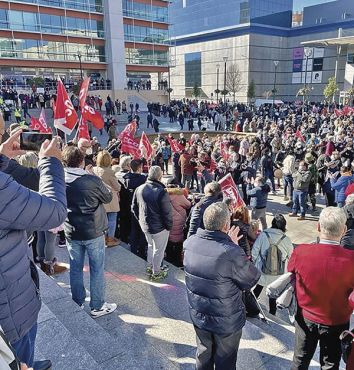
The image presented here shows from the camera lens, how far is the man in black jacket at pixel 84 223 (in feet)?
12.0

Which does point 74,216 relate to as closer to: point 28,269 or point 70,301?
point 70,301

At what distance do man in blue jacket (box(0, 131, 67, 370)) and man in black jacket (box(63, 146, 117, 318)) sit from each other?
138cm

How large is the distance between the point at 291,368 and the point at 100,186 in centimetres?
248

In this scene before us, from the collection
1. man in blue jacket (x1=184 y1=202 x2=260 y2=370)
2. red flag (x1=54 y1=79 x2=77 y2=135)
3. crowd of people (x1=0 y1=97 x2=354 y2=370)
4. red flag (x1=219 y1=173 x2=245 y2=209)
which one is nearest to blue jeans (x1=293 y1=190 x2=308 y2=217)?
crowd of people (x1=0 y1=97 x2=354 y2=370)

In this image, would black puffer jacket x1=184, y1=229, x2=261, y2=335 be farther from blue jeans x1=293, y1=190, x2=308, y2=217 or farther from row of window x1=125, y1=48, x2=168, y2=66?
row of window x1=125, y1=48, x2=168, y2=66

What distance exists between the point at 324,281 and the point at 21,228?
86.7 inches

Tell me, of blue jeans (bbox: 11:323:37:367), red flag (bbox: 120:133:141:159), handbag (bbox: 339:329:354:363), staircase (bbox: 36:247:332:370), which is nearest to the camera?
blue jeans (bbox: 11:323:37:367)

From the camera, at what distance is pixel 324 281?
272 cm

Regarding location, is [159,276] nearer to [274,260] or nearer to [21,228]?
[274,260]

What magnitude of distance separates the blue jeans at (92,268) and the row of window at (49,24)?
40.0 meters

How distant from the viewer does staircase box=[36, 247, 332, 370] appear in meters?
2.82

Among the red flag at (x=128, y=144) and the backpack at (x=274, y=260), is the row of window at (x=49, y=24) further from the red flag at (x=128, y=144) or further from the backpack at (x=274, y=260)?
the backpack at (x=274, y=260)

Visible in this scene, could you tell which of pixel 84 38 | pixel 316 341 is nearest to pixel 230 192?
pixel 316 341

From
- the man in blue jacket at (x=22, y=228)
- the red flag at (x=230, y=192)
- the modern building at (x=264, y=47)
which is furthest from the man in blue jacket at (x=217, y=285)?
the modern building at (x=264, y=47)
